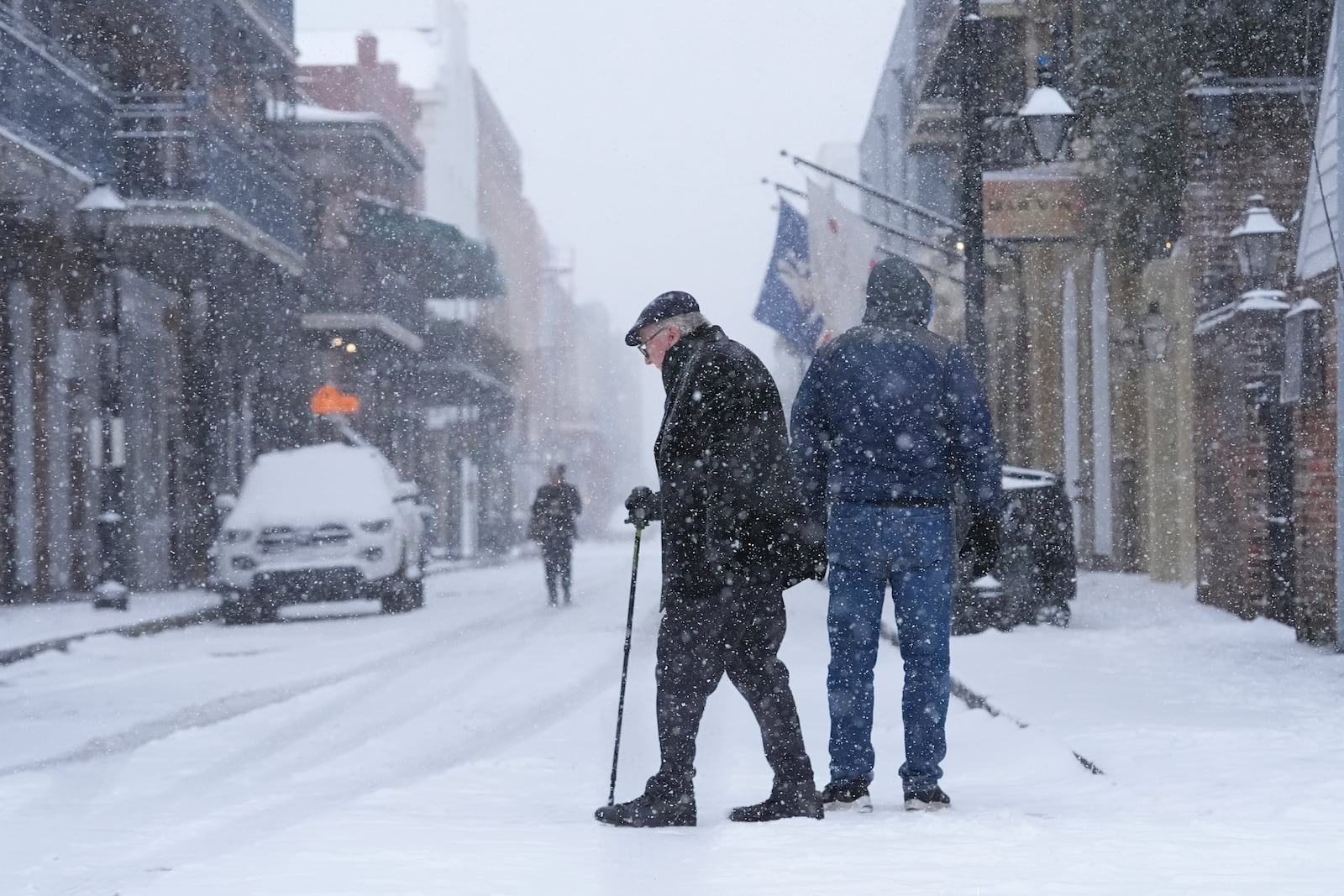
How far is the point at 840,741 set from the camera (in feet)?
19.4

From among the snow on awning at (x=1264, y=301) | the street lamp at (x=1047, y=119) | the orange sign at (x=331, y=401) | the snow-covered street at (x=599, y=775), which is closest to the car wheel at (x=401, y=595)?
the snow-covered street at (x=599, y=775)

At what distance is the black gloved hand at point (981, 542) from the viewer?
5.84m

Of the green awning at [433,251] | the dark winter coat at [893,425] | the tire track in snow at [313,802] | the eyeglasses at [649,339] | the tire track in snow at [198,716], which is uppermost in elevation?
the green awning at [433,251]

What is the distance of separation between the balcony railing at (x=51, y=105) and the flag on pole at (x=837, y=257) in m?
7.85

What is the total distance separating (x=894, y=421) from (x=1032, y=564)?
29.4 feet

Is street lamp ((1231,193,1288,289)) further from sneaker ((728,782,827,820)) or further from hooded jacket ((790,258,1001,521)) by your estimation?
sneaker ((728,782,827,820))

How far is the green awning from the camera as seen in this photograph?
37719mm

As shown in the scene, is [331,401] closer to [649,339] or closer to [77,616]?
[77,616]

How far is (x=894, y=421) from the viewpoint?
19.0 ft

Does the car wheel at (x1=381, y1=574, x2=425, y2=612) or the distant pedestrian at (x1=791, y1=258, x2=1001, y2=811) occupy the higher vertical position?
the distant pedestrian at (x1=791, y1=258, x2=1001, y2=811)

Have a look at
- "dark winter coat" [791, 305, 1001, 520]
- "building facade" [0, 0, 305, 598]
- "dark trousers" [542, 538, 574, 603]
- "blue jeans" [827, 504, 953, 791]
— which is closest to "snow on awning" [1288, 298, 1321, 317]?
"dark winter coat" [791, 305, 1001, 520]

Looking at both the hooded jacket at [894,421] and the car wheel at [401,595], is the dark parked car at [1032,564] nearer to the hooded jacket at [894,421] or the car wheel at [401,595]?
the car wheel at [401,595]

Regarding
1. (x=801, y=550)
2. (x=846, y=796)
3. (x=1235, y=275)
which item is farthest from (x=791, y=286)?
(x=801, y=550)

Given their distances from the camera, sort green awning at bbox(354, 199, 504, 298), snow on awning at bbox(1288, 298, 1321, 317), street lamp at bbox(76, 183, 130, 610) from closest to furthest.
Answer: snow on awning at bbox(1288, 298, 1321, 317)
street lamp at bbox(76, 183, 130, 610)
green awning at bbox(354, 199, 504, 298)
